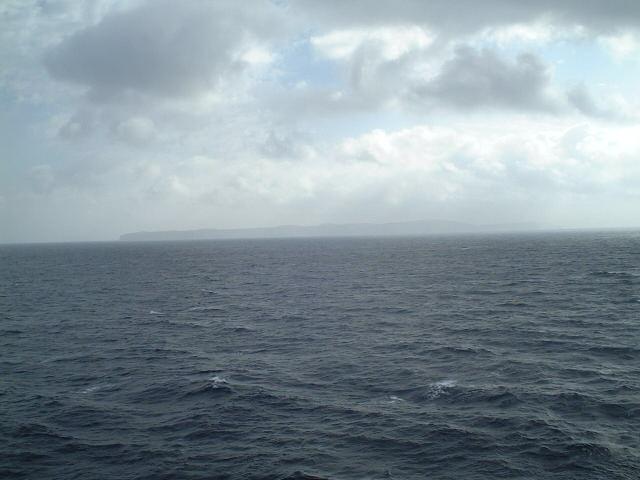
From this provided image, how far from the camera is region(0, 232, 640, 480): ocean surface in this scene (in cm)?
2584

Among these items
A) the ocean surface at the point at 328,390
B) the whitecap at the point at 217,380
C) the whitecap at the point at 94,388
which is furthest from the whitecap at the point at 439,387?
the whitecap at the point at 94,388

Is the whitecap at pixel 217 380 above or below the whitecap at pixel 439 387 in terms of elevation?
below

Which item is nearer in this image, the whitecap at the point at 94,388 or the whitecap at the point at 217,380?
the whitecap at the point at 94,388

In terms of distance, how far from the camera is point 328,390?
36.9 meters

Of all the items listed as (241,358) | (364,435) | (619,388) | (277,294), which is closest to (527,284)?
(277,294)

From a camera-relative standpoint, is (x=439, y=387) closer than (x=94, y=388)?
Yes

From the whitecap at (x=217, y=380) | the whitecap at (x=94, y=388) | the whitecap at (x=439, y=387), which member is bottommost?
the whitecap at (x=94, y=388)

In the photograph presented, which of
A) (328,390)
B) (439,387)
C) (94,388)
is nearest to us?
(439,387)

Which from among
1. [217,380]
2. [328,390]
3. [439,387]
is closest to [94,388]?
[217,380]

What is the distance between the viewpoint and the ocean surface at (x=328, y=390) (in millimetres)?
25844

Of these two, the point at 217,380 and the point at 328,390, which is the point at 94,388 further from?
the point at 328,390

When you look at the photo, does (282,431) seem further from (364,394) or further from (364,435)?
(364,394)

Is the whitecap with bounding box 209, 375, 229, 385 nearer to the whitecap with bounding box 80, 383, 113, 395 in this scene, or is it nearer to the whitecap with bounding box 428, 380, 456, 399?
the whitecap with bounding box 80, 383, 113, 395

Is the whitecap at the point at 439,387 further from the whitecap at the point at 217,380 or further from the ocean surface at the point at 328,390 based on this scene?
the whitecap at the point at 217,380
